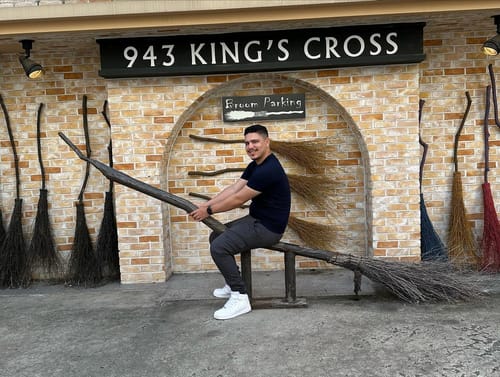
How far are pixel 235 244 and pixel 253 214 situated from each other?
32 cm

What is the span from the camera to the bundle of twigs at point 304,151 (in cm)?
554

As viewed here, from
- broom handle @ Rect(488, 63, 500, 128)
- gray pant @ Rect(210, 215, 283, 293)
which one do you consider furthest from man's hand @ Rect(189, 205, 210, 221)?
broom handle @ Rect(488, 63, 500, 128)

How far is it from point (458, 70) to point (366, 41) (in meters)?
1.22

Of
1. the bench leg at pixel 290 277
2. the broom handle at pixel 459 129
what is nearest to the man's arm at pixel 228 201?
the bench leg at pixel 290 277

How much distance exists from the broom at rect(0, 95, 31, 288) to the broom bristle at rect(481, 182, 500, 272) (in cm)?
497

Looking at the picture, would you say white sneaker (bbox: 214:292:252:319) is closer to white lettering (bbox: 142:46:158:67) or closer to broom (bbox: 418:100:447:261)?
broom (bbox: 418:100:447:261)

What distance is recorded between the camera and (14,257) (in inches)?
222

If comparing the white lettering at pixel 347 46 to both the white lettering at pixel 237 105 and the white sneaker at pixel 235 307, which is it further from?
the white sneaker at pixel 235 307

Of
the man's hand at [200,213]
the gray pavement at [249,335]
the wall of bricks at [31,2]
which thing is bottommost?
the gray pavement at [249,335]

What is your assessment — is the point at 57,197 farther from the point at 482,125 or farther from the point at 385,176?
the point at 482,125

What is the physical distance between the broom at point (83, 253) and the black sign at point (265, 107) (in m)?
1.65

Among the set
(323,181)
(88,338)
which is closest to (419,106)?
(323,181)

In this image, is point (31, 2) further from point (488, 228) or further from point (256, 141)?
point (488, 228)

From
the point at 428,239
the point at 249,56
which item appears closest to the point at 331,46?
the point at 249,56
